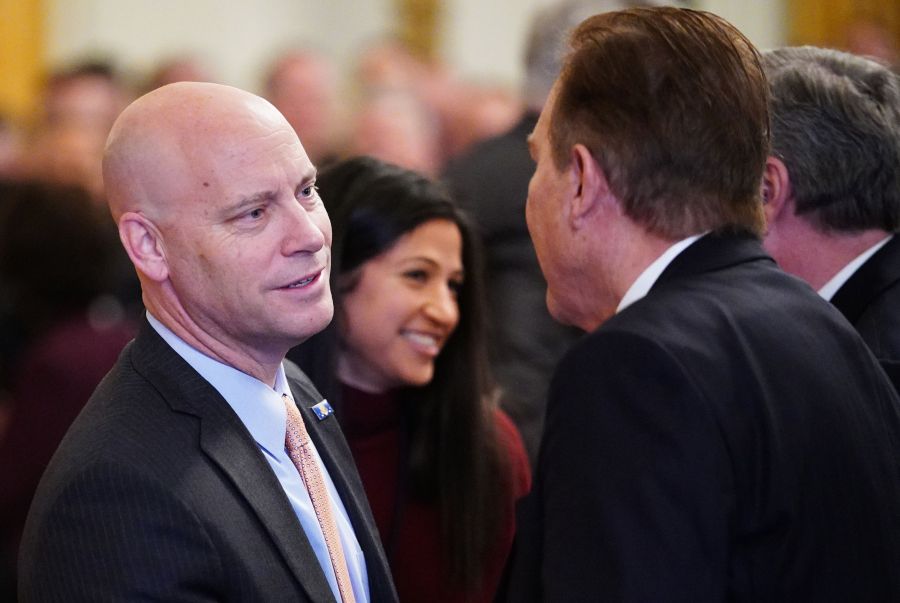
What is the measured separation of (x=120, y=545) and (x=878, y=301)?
144 cm

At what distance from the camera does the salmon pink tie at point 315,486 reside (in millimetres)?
2148

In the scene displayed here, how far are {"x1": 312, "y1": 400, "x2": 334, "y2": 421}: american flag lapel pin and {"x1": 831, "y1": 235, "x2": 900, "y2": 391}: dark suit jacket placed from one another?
0.97 m

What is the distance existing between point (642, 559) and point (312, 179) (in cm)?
84

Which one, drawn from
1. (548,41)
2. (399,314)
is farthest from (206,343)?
(548,41)

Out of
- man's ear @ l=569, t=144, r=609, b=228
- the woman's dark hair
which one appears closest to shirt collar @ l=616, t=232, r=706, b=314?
man's ear @ l=569, t=144, r=609, b=228

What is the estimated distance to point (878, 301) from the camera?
255cm

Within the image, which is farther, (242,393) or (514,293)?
(514,293)

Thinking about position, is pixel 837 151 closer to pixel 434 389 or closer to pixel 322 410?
pixel 322 410

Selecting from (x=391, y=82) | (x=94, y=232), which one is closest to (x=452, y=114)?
(x=391, y=82)

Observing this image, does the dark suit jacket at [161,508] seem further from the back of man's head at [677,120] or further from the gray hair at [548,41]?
the gray hair at [548,41]

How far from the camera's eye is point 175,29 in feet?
29.9

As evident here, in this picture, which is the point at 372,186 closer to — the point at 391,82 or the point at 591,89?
the point at 591,89

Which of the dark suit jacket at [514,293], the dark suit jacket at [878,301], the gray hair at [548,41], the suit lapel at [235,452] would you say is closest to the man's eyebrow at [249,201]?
the suit lapel at [235,452]

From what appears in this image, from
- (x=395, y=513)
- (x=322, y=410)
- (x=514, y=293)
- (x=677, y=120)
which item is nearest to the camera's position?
(x=677, y=120)
